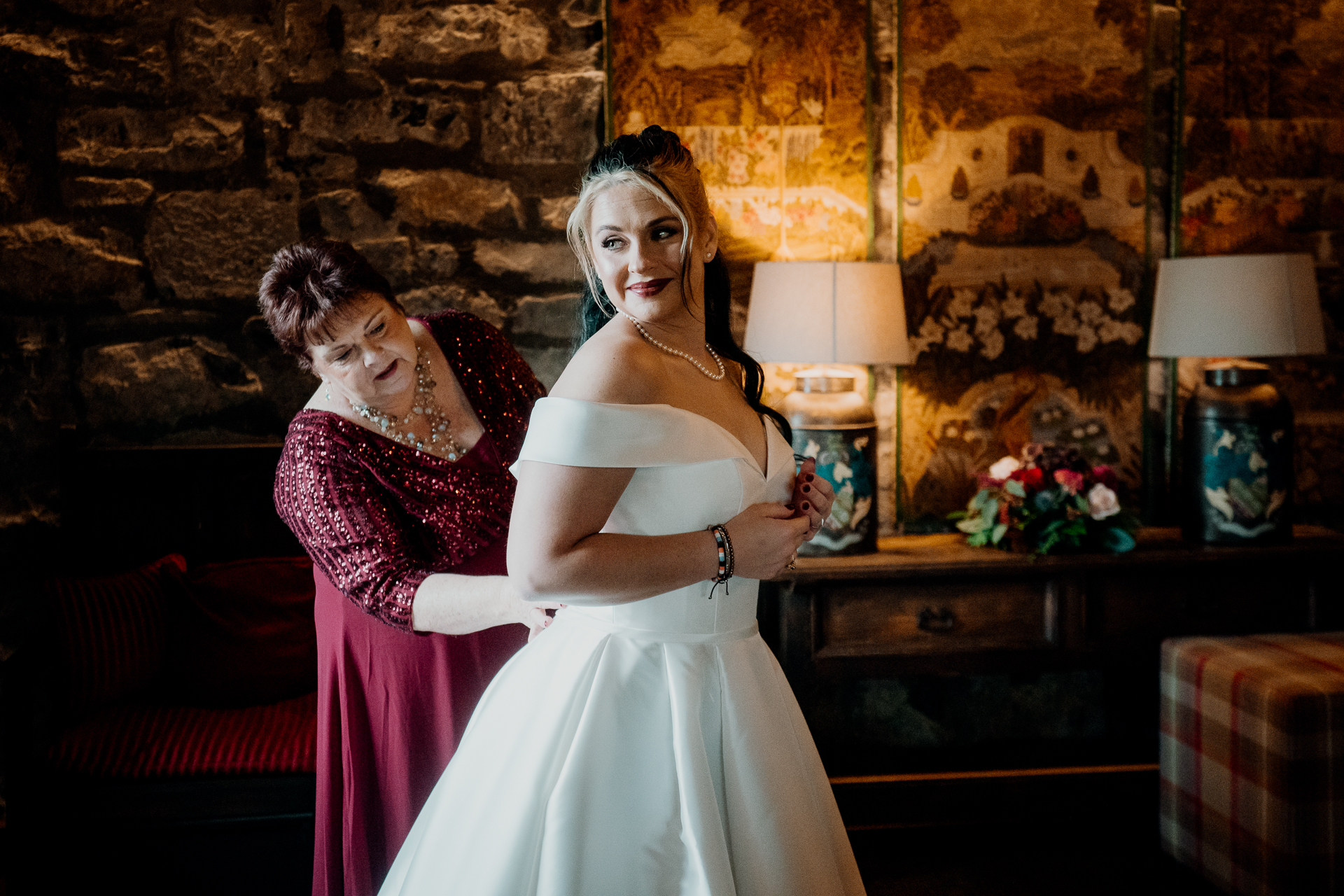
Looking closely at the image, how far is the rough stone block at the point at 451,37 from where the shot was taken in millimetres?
2771

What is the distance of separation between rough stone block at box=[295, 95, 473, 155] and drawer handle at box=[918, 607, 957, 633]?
1.94 metres

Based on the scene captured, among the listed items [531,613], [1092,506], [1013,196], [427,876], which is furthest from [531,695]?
[1013,196]

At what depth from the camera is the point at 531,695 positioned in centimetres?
123

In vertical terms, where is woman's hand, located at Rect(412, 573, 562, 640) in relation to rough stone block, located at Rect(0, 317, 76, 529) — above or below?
below

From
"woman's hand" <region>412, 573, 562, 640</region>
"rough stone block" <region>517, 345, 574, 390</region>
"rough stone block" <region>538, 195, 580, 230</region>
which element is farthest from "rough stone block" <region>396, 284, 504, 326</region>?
"woman's hand" <region>412, 573, 562, 640</region>

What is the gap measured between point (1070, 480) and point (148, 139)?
2.82 m

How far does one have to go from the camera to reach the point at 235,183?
2.74 m

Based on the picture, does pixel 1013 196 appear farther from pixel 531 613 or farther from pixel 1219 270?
pixel 531 613

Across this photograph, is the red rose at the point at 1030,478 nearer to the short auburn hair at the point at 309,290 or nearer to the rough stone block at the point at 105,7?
the short auburn hair at the point at 309,290

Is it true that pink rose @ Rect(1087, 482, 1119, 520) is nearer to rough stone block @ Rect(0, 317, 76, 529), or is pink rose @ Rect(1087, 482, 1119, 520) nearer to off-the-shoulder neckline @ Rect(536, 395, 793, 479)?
off-the-shoulder neckline @ Rect(536, 395, 793, 479)

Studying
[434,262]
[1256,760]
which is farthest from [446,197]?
[1256,760]

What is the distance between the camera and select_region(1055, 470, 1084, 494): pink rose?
8.69 feet

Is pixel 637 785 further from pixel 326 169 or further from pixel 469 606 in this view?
pixel 326 169

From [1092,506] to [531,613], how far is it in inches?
75.4
